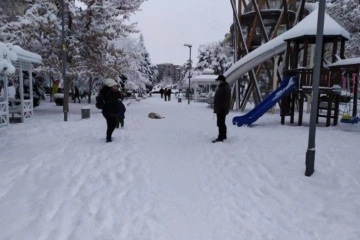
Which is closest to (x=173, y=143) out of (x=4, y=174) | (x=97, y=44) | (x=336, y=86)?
(x=4, y=174)

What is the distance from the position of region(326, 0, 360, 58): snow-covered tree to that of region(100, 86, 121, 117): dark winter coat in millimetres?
19606

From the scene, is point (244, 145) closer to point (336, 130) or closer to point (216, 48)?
point (336, 130)

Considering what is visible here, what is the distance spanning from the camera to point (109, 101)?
29.2 feet

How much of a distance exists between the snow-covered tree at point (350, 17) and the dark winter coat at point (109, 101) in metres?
19.6

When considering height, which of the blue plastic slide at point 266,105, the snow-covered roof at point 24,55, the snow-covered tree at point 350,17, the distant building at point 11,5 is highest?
the snow-covered tree at point 350,17

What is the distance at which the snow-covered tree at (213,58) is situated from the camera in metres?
56.6

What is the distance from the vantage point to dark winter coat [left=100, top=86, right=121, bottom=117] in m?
8.83

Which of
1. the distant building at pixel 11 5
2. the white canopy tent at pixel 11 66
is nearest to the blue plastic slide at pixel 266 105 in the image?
the white canopy tent at pixel 11 66

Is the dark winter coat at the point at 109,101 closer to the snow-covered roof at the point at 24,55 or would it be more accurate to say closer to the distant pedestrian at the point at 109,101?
the distant pedestrian at the point at 109,101

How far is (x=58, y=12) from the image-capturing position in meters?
17.2

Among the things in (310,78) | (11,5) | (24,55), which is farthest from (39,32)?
(310,78)

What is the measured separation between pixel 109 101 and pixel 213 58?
50.2 m

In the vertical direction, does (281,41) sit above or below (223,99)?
above

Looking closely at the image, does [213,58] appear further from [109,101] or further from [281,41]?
[109,101]
